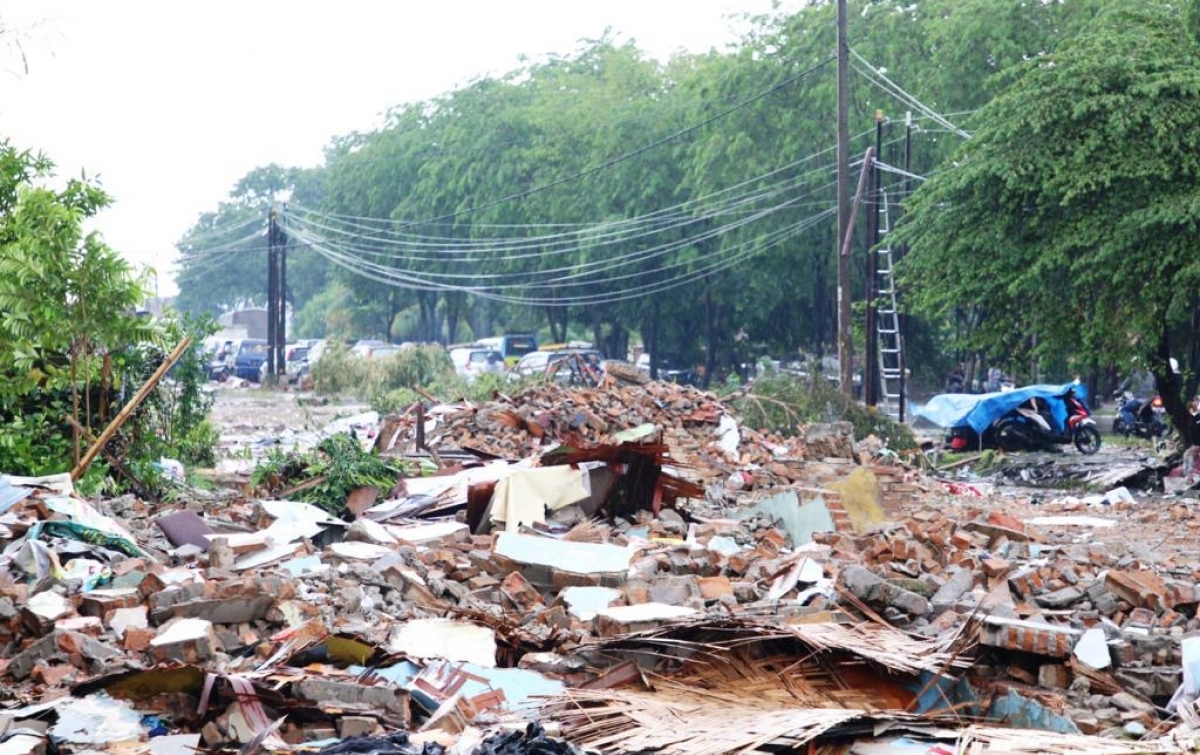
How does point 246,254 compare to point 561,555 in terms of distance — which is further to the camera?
point 246,254

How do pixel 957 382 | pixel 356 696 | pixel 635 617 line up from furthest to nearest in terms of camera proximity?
pixel 957 382 → pixel 635 617 → pixel 356 696

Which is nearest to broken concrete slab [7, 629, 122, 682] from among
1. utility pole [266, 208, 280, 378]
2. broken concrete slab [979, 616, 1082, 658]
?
broken concrete slab [979, 616, 1082, 658]

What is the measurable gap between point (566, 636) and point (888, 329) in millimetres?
24811

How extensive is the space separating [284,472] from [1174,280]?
11.5m

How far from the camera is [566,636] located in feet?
26.5

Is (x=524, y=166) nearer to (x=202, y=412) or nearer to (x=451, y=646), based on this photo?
(x=202, y=412)

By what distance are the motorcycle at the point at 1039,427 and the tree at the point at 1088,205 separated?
8.08 feet

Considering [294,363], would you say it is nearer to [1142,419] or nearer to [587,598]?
[1142,419]

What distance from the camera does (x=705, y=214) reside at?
130 ft

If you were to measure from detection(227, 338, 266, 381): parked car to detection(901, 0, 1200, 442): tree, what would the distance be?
31786mm

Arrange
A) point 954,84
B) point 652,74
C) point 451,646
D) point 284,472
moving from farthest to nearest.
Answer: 1. point 652,74
2. point 954,84
3. point 284,472
4. point 451,646

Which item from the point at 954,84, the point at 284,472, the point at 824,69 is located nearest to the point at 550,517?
the point at 284,472

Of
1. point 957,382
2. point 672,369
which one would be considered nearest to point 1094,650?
point 957,382

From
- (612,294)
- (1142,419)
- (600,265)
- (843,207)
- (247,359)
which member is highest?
(600,265)
